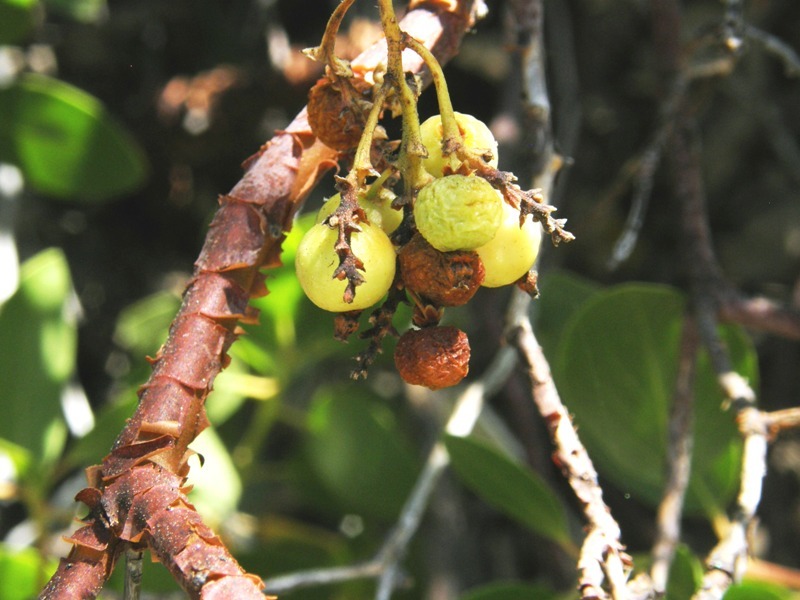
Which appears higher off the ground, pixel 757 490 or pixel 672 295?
pixel 672 295

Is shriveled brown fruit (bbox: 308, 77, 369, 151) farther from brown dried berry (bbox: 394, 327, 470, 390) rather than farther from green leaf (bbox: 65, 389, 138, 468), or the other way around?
green leaf (bbox: 65, 389, 138, 468)

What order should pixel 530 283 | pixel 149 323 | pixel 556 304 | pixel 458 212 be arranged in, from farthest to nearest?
pixel 149 323 → pixel 556 304 → pixel 530 283 → pixel 458 212

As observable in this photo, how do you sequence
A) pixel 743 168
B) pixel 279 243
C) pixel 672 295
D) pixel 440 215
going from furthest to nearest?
1. pixel 743 168
2. pixel 672 295
3. pixel 279 243
4. pixel 440 215

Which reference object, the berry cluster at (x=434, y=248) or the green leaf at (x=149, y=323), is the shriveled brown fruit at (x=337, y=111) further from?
the green leaf at (x=149, y=323)

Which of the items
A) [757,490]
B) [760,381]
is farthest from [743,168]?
[757,490]

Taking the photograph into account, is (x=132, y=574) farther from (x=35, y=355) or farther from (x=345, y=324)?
(x=35, y=355)

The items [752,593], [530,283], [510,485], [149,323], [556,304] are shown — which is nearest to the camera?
[530,283]

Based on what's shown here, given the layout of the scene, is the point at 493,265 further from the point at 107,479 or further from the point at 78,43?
the point at 78,43

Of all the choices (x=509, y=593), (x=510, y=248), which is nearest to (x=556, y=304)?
(x=509, y=593)
